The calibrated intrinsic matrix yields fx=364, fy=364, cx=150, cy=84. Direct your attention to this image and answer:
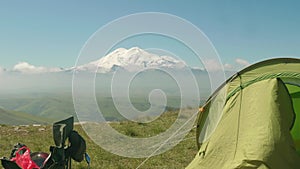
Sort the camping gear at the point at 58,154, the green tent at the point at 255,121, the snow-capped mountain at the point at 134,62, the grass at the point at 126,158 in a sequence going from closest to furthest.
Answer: the camping gear at the point at 58,154 < the green tent at the point at 255,121 < the snow-capped mountain at the point at 134,62 < the grass at the point at 126,158

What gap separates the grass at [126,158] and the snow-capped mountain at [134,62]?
2.97 metres

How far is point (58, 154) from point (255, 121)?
3.33 metres

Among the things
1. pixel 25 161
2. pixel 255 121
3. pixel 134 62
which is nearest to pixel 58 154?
pixel 25 161

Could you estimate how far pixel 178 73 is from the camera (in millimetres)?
7551

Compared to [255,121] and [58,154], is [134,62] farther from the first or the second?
[58,154]

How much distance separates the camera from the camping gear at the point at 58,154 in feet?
17.1

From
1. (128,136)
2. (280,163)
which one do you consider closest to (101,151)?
(128,136)

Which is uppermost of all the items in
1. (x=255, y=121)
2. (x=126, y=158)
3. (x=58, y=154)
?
(x=255, y=121)

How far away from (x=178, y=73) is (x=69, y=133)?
290 cm

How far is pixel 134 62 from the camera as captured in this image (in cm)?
820

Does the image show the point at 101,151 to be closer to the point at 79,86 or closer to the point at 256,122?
the point at 79,86

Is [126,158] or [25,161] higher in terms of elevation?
[25,161]

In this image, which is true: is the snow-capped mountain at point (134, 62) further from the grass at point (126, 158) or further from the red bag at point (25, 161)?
the grass at point (126, 158)

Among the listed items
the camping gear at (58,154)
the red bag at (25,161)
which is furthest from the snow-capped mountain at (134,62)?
the red bag at (25,161)
